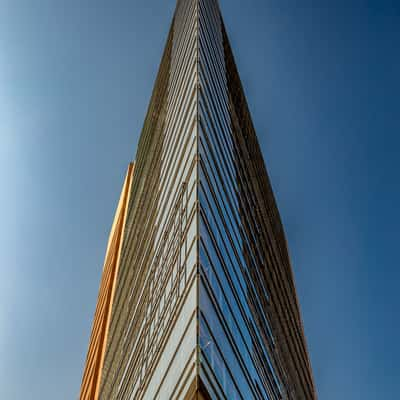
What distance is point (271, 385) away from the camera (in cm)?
2756

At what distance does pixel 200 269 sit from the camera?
18.1 metres

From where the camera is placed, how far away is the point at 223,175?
88.2ft

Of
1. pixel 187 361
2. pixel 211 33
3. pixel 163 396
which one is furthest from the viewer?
pixel 211 33

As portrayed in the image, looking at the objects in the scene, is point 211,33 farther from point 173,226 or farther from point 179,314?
point 179,314

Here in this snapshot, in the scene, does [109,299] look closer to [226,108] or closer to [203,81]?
[226,108]

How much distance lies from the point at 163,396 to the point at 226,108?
70.8 feet

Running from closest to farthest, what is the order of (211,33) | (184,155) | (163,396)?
(163,396) < (184,155) < (211,33)

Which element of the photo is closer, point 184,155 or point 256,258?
point 184,155

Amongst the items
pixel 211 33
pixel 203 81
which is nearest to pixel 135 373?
pixel 203 81

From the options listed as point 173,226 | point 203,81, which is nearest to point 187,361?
point 173,226

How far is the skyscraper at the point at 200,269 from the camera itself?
17703 mm

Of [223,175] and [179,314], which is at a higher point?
[223,175]

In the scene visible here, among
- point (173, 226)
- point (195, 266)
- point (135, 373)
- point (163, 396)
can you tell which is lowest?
point (163, 396)

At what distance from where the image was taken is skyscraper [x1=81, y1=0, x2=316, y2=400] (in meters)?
17.7
